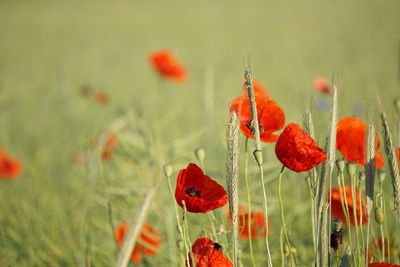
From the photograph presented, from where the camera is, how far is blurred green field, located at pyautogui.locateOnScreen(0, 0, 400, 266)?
4.43 ft

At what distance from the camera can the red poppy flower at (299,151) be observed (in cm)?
61

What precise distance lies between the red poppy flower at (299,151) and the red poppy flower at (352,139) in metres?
Result: 0.16

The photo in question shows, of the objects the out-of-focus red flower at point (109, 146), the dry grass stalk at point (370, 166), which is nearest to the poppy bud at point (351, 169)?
the dry grass stalk at point (370, 166)

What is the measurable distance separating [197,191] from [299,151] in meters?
0.18

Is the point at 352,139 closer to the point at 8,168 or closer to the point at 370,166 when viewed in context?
the point at 370,166

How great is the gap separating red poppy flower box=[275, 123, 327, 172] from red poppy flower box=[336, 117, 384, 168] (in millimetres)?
160

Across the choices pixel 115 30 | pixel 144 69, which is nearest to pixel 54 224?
pixel 144 69

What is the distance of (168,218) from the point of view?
1.22m

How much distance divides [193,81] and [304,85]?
1792 millimetres

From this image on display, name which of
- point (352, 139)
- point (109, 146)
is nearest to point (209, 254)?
point (352, 139)

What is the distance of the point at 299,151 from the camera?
2.00 feet

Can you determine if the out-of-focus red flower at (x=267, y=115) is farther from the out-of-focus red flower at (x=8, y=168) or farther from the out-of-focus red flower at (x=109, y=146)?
the out-of-focus red flower at (x=8, y=168)

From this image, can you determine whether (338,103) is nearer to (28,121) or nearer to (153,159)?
(153,159)

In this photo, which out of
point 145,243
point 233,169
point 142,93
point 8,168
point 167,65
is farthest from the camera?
point 142,93
